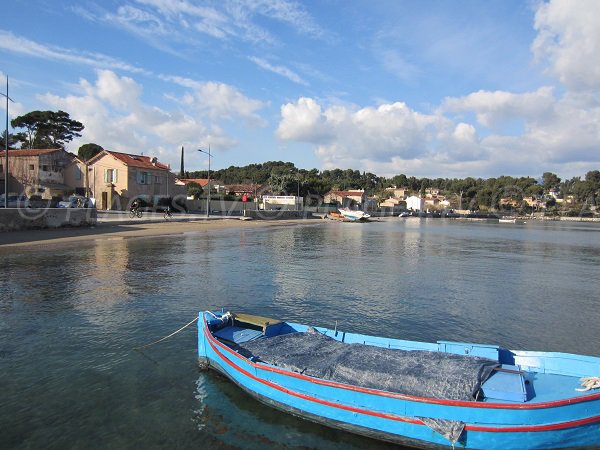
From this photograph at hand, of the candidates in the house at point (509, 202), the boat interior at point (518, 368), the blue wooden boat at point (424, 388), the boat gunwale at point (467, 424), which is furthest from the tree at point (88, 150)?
the house at point (509, 202)

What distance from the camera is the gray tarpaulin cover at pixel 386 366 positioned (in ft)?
22.2

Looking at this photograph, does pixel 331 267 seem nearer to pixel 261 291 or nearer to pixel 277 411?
pixel 261 291

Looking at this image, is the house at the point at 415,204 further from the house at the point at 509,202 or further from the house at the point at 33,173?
the house at the point at 33,173

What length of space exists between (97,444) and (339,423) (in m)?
Answer: 3.68

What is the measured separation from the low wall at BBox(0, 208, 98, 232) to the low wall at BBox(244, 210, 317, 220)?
31821mm

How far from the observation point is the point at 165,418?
24.3 ft

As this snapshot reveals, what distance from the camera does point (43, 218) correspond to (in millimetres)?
33938

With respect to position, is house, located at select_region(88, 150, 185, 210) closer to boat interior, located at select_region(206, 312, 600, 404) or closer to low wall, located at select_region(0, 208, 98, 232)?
low wall, located at select_region(0, 208, 98, 232)

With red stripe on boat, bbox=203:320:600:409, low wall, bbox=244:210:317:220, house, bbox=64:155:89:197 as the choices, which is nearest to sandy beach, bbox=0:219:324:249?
house, bbox=64:155:89:197

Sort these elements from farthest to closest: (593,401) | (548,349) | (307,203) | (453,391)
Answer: (307,203)
(548,349)
(453,391)
(593,401)

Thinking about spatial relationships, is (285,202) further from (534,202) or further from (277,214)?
(534,202)

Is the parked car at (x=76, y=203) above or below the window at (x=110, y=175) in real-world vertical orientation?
below

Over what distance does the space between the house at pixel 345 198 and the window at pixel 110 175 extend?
63738 mm

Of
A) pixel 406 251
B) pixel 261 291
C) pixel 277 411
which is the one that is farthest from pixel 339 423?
pixel 406 251
